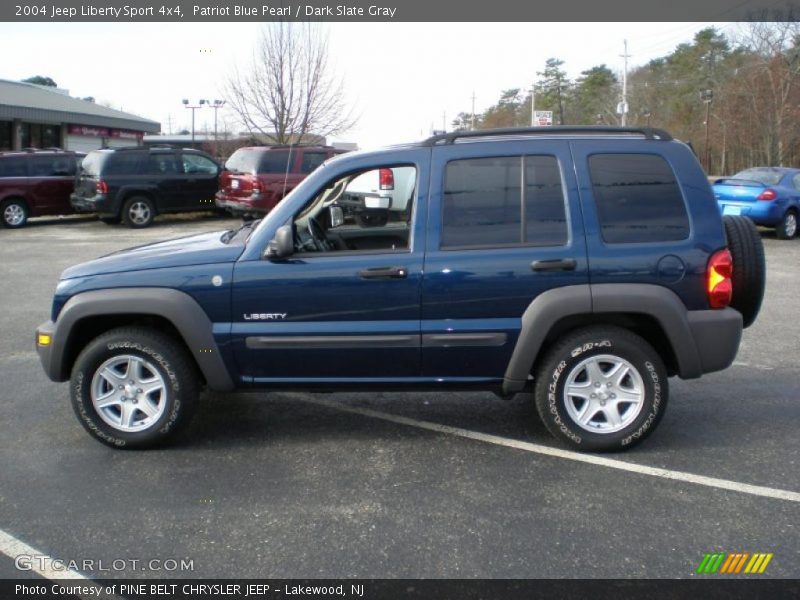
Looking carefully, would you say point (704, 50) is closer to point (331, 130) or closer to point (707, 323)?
point (331, 130)

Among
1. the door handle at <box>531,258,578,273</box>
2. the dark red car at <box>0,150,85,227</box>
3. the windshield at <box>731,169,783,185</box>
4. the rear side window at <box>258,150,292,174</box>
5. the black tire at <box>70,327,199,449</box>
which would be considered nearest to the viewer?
the door handle at <box>531,258,578,273</box>

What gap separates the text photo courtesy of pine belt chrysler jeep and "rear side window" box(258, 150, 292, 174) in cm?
1259

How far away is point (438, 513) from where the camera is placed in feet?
12.1

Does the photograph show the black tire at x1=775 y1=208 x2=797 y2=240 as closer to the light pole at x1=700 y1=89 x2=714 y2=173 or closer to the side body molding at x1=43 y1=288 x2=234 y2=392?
the side body molding at x1=43 y1=288 x2=234 y2=392

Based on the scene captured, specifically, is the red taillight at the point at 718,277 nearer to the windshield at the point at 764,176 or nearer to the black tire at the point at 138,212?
the windshield at the point at 764,176

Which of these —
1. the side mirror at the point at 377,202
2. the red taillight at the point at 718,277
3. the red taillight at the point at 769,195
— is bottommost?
the red taillight at the point at 718,277

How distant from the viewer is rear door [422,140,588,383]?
4230 mm

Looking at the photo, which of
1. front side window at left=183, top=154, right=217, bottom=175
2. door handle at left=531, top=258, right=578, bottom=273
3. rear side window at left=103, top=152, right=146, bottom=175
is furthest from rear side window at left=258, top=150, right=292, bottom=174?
door handle at left=531, top=258, right=578, bottom=273

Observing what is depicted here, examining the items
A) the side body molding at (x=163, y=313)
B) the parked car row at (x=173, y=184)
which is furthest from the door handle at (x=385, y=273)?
the parked car row at (x=173, y=184)

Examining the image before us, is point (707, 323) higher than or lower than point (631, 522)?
higher

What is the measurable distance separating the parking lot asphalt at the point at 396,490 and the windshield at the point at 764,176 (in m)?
10.9

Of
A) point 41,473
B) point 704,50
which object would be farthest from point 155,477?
point 704,50

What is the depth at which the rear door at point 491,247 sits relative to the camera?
4.23 meters
